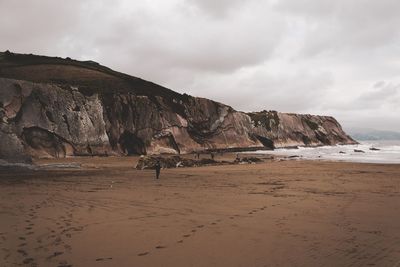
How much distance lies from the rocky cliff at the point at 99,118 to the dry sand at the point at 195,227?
16292mm

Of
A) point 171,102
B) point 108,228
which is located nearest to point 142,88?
point 171,102

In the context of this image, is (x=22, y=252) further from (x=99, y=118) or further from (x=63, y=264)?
(x=99, y=118)

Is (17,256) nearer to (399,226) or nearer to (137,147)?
(399,226)

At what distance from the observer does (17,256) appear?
6863 mm

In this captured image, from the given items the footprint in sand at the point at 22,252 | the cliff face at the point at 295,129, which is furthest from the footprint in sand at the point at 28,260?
the cliff face at the point at 295,129

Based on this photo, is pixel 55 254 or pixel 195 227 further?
pixel 195 227

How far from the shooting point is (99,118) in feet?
160

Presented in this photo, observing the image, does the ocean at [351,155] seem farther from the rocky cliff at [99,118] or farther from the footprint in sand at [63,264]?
the footprint in sand at [63,264]

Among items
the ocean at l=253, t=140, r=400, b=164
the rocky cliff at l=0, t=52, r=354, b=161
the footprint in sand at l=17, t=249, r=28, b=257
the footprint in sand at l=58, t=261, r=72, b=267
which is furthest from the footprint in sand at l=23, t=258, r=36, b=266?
the ocean at l=253, t=140, r=400, b=164

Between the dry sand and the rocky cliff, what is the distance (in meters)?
16.3

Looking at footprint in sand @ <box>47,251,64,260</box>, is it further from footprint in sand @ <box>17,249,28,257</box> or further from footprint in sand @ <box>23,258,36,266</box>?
footprint in sand @ <box>17,249,28,257</box>

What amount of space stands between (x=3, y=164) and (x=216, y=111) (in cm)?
5224

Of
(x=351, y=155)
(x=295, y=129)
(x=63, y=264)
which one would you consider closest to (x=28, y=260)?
(x=63, y=264)

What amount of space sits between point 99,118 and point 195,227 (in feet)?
136
